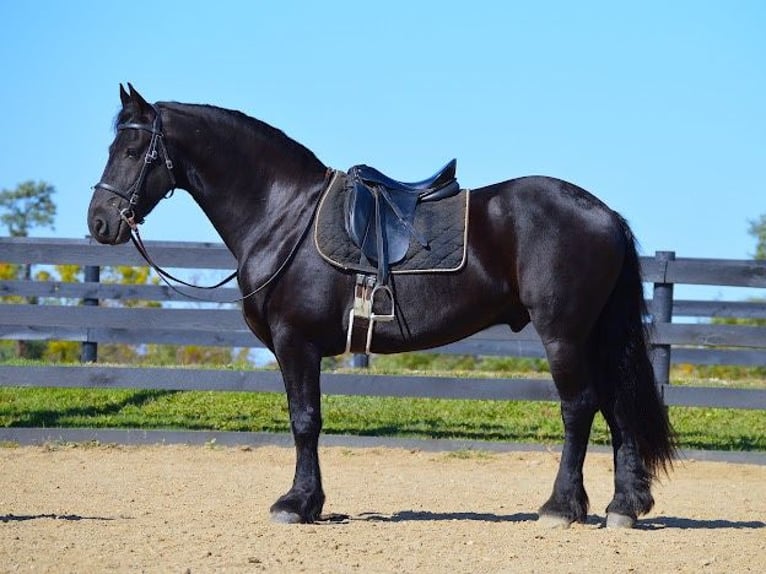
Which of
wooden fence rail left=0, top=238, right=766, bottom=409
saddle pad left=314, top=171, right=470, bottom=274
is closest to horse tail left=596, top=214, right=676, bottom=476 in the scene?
saddle pad left=314, top=171, right=470, bottom=274

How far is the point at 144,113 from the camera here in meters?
6.44

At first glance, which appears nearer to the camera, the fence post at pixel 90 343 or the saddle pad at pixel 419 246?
the saddle pad at pixel 419 246

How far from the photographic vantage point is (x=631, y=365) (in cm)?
639

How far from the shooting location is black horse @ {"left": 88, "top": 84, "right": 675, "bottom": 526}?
621 centimetres

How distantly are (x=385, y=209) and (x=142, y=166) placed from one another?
55.4 inches

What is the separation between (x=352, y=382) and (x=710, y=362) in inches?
254

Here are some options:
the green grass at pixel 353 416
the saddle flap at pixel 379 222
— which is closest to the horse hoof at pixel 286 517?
the saddle flap at pixel 379 222

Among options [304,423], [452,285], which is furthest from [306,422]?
[452,285]

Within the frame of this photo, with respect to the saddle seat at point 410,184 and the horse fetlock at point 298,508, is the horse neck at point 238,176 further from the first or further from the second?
the horse fetlock at point 298,508

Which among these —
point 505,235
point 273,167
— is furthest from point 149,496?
point 505,235

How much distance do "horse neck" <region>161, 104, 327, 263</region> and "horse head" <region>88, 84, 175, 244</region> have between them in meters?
0.11

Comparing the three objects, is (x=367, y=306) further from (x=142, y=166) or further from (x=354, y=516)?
(x=142, y=166)

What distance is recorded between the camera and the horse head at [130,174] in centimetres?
631

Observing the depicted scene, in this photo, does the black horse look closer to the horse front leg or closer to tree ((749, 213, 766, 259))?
the horse front leg
